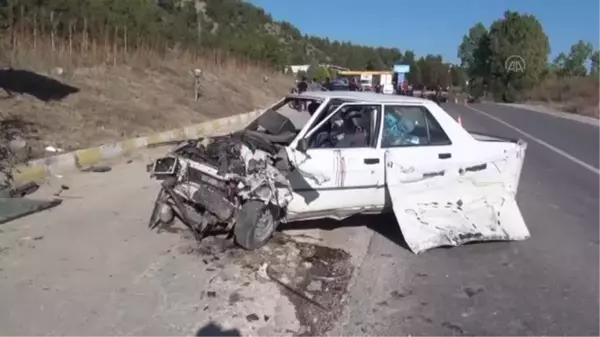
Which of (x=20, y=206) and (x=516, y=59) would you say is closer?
(x=20, y=206)

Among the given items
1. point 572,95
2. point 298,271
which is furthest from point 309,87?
point 572,95

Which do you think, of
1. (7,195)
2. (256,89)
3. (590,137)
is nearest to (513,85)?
(256,89)

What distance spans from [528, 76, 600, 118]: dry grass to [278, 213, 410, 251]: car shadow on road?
3464 cm

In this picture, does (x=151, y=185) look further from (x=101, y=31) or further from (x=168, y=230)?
(x=101, y=31)

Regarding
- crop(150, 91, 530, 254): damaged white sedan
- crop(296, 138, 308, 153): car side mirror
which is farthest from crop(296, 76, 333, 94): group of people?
crop(296, 138, 308, 153): car side mirror

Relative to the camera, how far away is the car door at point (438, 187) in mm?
7129

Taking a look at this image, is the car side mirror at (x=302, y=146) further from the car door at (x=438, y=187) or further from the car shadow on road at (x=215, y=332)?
the car shadow on road at (x=215, y=332)

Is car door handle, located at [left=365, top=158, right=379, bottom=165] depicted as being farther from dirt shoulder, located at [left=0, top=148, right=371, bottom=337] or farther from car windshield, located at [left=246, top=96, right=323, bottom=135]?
dirt shoulder, located at [left=0, top=148, right=371, bottom=337]

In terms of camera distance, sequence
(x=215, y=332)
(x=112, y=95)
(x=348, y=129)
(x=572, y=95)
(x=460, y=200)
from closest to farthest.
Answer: (x=215, y=332), (x=348, y=129), (x=460, y=200), (x=112, y=95), (x=572, y=95)

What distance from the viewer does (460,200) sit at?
24.2 ft

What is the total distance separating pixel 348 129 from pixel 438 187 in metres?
1.19

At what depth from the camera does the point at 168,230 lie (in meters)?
7.43

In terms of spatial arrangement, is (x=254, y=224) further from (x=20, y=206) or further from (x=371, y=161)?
(x=20, y=206)

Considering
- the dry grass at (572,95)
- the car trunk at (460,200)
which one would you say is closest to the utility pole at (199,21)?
the dry grass at (572,95)
